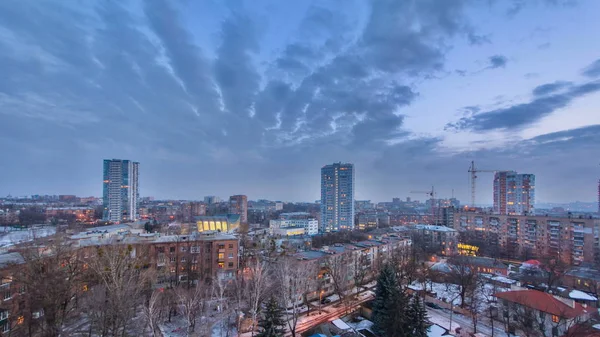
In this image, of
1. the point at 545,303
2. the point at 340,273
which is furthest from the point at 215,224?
the point at 545,303

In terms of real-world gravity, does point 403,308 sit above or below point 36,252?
below

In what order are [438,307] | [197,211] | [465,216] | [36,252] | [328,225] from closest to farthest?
[36,252], [438,307], [465,216], [328,225], [197,211]

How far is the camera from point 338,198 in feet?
261

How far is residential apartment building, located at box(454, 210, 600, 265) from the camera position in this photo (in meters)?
34.0

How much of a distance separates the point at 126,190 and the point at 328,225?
56951mm

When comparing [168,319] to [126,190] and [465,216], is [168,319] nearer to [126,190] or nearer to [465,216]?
[465,216]

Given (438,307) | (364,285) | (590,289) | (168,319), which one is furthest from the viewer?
(364,285)

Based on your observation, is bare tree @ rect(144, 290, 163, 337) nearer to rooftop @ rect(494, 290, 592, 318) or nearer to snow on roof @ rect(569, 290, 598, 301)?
rooftop @ rect(494, 290, 592, 318)

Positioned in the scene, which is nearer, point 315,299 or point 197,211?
point 315,299

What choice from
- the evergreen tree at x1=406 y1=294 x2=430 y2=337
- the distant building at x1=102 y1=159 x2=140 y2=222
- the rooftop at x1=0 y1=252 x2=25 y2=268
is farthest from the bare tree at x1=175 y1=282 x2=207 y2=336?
the distant building at x1=102 y1=159 x2=140 y2=222

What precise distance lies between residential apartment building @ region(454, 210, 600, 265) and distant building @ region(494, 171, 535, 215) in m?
20.2

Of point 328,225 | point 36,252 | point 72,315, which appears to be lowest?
point 328,225

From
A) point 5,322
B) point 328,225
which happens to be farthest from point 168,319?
point 328,225

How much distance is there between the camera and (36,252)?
12688 millimetres
